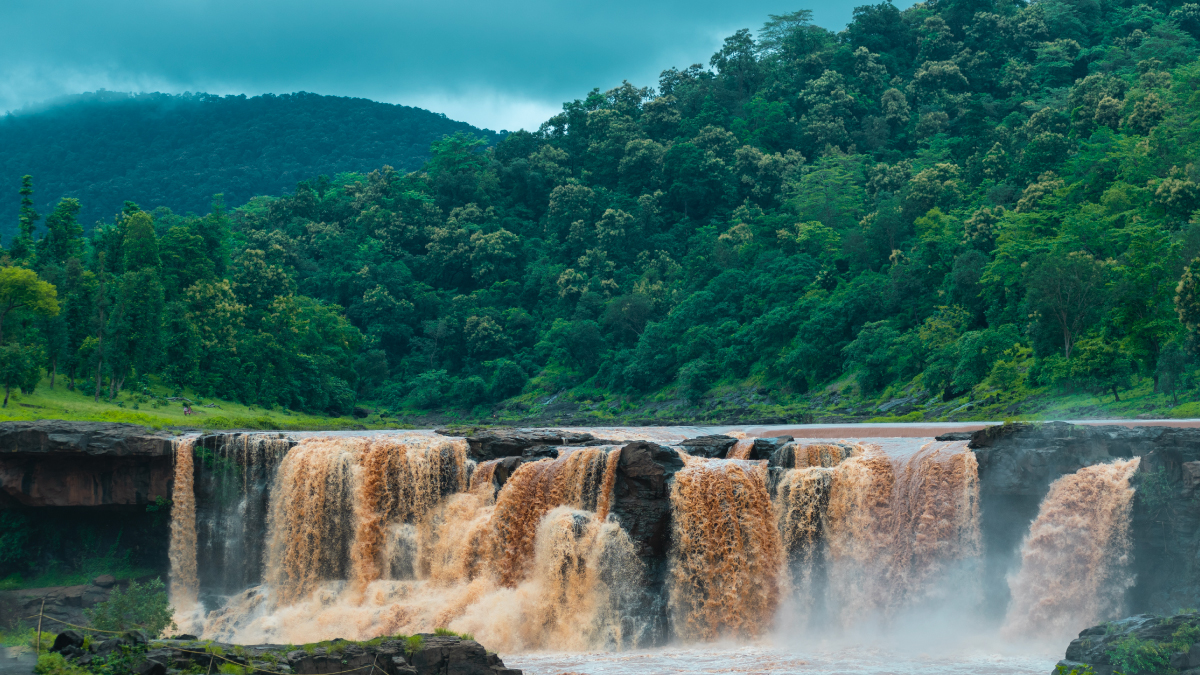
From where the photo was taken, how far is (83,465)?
95.8 ft

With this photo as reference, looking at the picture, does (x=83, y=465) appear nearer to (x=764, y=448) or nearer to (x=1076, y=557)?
(x=764, y=448)

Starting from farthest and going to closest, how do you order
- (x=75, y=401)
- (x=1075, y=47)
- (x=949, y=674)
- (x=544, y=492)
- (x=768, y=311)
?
(x=1075, y=47)
(x=768, y=311)
(x=75, y=401)
(x=544, y=492)
(x=949, y=674)

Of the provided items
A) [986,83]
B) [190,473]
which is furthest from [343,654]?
[986,83]

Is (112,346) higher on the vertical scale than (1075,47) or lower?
lower

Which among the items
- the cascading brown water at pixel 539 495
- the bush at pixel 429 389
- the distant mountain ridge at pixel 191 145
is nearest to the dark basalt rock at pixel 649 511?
the cascading brown water at pixel 539 495

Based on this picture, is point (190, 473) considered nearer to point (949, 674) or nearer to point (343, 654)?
point (343, 654)

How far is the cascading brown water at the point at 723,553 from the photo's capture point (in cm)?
2325

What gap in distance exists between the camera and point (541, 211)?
9006 cm

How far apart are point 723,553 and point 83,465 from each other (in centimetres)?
1981

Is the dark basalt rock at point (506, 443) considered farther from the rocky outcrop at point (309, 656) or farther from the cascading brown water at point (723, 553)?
the rocky outcrop at point (309, 656)

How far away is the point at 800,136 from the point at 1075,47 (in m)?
23.8

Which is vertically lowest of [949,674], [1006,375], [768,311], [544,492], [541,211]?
[949,674]

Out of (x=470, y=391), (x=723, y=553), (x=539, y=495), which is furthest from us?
(x=470, y=391)

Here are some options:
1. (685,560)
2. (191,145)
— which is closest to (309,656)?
(685,560)
